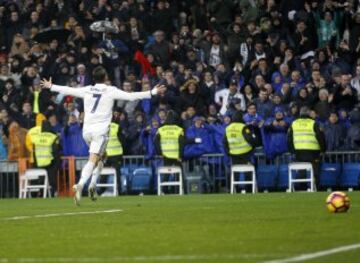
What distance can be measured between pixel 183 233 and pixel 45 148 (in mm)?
16229

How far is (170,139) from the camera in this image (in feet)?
99.6

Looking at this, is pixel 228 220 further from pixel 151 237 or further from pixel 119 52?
pixel 119 52

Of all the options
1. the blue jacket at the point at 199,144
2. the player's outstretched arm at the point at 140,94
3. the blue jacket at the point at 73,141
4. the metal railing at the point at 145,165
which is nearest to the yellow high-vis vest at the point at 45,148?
the metal railing at the point at 145,165

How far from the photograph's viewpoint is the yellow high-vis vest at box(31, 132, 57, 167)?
102 feet

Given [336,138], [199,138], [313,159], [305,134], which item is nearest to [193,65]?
[199,138]

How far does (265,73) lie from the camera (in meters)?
32.5

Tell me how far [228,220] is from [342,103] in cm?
1410

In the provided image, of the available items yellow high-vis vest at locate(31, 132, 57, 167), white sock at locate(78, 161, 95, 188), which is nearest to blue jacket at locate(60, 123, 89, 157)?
yellow high-vis vest at locate(31, 132, 57, 167)

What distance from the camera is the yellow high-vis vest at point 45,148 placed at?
31.0 m

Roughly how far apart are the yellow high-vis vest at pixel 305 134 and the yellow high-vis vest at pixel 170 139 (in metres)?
2.72

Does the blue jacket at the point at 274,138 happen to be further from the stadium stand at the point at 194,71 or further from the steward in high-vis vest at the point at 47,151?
the steward in high-vis vest at the point at 47,151

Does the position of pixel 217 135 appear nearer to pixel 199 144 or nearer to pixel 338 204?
pixel 199 144

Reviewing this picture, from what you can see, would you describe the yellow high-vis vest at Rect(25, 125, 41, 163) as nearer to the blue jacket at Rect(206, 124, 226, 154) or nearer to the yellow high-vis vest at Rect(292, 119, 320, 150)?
the blue jacket at Rect(206, 124, 226, 154)

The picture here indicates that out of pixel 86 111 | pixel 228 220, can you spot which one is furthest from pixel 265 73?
pixel 228 220
